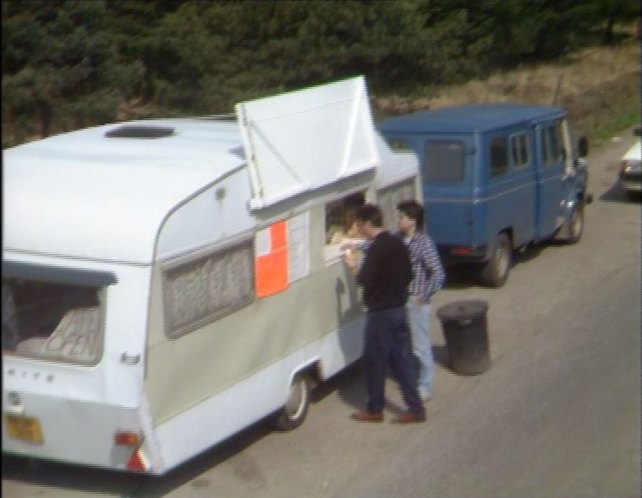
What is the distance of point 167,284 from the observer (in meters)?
7.65

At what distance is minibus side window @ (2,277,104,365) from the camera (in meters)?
7.48

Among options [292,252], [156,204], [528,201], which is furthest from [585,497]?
[528,201]

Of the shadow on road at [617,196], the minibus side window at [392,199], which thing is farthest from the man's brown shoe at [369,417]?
the shadow on road at [617,196]

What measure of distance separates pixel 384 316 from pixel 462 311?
1907 millimetres

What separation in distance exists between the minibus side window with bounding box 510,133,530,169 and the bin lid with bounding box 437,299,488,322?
385cm

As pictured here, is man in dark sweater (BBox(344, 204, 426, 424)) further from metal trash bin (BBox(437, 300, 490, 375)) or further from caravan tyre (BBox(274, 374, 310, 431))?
metal trash bin (BBox(437, 300, 490, 375))

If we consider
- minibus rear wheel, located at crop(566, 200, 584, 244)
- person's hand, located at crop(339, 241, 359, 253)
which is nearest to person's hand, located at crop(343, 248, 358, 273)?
person's hand, located at crop(339, 241, 359, 253)

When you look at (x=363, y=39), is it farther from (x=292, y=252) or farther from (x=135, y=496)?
(x=135, y=496)

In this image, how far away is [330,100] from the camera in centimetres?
977

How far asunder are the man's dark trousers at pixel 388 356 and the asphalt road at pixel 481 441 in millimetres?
234

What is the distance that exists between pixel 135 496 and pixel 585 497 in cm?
290

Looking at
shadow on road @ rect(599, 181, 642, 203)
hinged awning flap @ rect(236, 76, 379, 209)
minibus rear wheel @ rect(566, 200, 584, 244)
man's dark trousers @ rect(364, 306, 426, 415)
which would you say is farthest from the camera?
shadow on road @ rect(599, 181, 642, 203)

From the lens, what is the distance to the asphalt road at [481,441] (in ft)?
27.2

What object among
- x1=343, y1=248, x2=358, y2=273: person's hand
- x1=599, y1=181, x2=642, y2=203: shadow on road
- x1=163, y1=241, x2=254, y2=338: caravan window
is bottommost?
x1=599, y1=181, x2=642, y2=203: shadow on road
